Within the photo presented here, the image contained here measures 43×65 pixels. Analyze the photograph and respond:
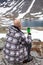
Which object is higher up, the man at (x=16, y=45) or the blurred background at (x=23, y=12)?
the blurred background at (x=23, y=12)

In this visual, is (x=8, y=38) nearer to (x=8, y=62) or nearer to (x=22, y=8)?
(x=8, y=62)

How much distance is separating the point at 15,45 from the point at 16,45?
0.04ft

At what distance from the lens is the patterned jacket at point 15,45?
2959mm

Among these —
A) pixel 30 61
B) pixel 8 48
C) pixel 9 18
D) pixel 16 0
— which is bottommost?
pixel 30 61

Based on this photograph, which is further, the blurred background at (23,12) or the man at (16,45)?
the blurred background at (23,12)

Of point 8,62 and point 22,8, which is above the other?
point 22,8

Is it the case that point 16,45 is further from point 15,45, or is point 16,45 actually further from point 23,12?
point 23,12

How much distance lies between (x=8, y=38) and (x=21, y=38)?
0.56 feet

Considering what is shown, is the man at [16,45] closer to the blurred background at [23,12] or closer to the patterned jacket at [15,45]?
the patterned jacket at [15,45]

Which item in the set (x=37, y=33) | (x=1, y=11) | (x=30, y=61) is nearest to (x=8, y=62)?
(x=30, y=61)

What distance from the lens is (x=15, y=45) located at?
9.86 feet

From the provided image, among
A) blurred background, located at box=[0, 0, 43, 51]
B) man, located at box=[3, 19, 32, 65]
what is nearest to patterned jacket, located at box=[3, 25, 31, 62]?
man, located at box=[3, 19, 32, 65]

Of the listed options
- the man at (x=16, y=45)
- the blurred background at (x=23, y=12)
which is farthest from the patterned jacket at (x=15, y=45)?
the blurred background at (x=23, y=12)

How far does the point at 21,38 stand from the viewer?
299cm
